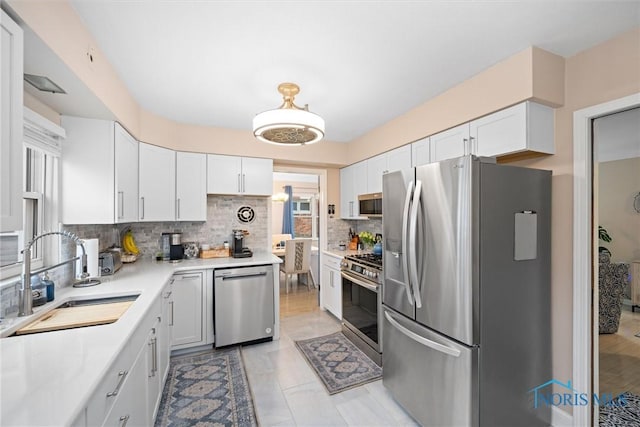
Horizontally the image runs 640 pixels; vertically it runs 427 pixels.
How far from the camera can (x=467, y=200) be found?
5.25ft

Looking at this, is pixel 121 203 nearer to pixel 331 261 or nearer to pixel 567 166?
pixel 331 261

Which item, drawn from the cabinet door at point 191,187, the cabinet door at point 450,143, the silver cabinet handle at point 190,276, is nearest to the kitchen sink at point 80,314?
the silver cabinet handle at point 190,276

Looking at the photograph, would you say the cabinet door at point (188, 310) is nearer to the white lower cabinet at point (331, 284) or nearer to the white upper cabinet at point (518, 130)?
the white lower cabinet at point (331, 284)

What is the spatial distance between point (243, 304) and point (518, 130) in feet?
9.36

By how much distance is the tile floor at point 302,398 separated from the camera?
77.9 inches

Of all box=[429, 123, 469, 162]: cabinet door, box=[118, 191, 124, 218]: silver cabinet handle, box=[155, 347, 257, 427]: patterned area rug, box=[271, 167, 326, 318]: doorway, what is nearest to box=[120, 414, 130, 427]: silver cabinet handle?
box=[155, 347, 257, 427]: patterned area rug

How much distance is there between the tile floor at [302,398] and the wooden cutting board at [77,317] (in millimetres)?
1221

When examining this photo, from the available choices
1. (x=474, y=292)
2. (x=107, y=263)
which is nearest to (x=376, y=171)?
(x=474, y=292)

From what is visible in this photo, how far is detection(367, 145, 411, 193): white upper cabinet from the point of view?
9.63ft

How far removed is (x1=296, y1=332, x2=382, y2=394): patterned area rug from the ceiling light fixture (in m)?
2.06

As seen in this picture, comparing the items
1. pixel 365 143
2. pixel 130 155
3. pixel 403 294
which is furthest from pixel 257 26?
pixel 365 143

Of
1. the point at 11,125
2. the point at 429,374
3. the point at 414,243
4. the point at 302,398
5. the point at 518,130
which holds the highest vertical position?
the point at 518,130

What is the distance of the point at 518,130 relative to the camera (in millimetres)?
1862

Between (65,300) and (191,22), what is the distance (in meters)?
1.85
